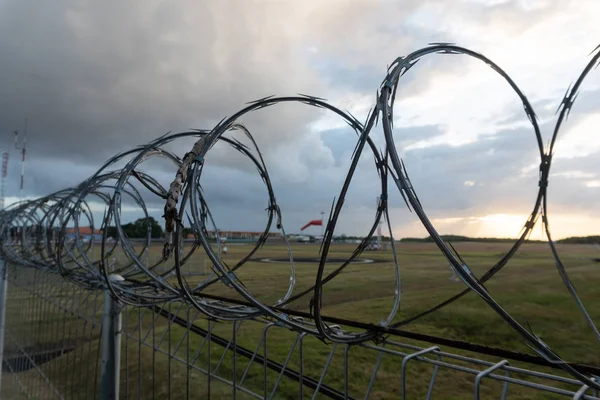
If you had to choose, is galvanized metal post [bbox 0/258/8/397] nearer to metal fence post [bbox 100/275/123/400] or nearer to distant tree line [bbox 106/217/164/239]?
distant tree line [bbox 106/217/164/239]

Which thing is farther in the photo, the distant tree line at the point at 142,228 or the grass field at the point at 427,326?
the grass field at the point at 427,326

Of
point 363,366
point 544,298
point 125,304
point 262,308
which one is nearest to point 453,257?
point 262,308

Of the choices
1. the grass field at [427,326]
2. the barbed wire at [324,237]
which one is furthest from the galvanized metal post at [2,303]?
the barbed wire at [324,237]

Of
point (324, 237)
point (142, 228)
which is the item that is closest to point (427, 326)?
point (142, 228)

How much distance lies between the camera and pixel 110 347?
475cm

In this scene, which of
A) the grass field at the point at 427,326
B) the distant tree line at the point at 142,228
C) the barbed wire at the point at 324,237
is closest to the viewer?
the barbed wire at the point at 324,237

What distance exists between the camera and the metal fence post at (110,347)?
4.69 meters

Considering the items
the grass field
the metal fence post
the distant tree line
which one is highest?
the distant tree line

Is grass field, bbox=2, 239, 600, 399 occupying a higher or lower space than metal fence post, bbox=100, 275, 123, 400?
lower

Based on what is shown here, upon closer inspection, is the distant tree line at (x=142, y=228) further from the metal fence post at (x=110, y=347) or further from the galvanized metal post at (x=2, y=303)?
the galvanized metal post at (x=2, y=303)

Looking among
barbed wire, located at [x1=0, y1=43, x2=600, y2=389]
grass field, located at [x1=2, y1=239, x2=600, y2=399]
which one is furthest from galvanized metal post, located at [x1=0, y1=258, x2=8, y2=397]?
barbed wire, located at [x1=0, y1=43, x2=600, y2=389]

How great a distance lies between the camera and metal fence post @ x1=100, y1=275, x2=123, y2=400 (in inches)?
185

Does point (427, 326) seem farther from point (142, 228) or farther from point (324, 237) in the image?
point (324, 237)

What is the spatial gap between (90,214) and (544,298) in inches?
738
